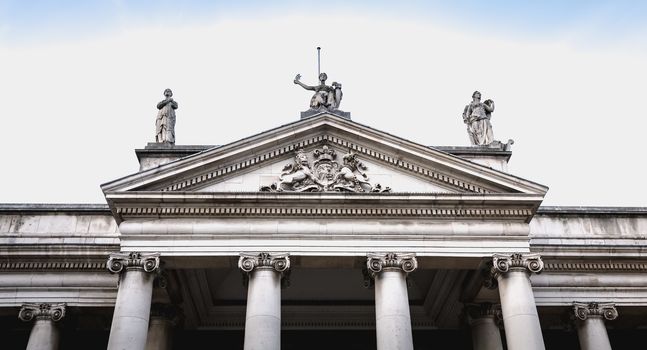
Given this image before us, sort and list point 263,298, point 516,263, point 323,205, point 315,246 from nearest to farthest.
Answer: point 263,298
point 516,263
point 315,246
point 323,205

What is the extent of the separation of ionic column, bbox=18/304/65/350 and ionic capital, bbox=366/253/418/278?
10.4m

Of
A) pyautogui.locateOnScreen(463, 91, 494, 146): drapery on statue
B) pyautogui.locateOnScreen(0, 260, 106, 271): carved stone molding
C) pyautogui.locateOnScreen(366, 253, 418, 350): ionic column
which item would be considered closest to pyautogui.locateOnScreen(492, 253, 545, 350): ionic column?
pyautogui.locateOnScreen(366, 253, 418, 350): ionic column

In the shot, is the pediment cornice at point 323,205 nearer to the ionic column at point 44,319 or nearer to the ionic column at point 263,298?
the ionic column at point 263,298

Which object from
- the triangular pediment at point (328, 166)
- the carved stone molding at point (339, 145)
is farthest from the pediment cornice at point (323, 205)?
the carved stone molding at point (339, 145)

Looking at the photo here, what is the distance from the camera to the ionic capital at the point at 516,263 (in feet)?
64.0

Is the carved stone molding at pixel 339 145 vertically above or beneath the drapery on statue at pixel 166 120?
beneath

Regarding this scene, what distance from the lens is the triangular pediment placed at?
20.4 metres

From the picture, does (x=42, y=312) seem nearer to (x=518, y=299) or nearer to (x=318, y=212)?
(x=318, y=212)

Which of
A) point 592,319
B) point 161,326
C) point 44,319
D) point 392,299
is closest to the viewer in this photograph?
point 392,299

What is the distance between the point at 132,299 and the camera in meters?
18.5

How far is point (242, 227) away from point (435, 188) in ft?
20.3

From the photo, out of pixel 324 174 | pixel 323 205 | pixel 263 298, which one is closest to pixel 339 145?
pixel 324 174

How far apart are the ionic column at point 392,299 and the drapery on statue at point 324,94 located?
636 centimetres

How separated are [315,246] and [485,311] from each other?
723 centimetres
